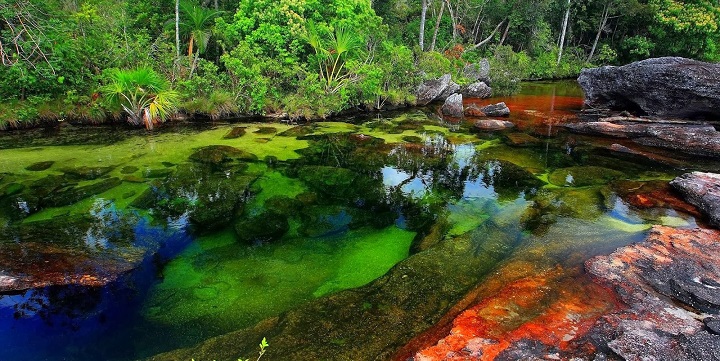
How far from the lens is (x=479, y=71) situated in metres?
19.3

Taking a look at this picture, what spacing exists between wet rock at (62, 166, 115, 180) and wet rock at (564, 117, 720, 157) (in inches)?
447

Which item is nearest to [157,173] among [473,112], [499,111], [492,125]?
[492,125]

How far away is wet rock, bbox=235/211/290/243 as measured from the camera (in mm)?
5262

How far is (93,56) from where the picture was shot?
10.5m

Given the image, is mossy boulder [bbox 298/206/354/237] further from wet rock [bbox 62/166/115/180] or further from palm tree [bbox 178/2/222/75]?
palm tree [bbox 178/2/222/75]

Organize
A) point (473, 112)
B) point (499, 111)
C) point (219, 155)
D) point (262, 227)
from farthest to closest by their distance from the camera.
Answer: point (473, 112)
point (499, 111)
point (219, 155)
point (262, 227)

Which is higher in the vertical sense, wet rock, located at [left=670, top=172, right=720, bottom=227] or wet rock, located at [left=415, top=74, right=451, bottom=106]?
wet rock, located at [left=415, top=74, right=451, bottom=106]

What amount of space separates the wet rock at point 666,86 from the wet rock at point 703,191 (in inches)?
198

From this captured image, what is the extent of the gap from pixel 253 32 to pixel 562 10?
2113 centimetres

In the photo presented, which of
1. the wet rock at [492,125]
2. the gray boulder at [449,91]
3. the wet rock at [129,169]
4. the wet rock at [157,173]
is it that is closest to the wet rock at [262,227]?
the wet rock at [157,173]

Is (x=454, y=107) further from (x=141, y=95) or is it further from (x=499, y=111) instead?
(x=141, y=95)

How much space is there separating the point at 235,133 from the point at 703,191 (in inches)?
362

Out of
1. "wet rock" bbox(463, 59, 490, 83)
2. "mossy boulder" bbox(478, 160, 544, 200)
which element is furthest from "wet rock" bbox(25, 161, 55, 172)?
"wet rock" bbox(463, 59, 490, 83)

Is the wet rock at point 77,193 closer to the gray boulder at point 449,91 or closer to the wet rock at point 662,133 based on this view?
the wet rock at point 662,133
